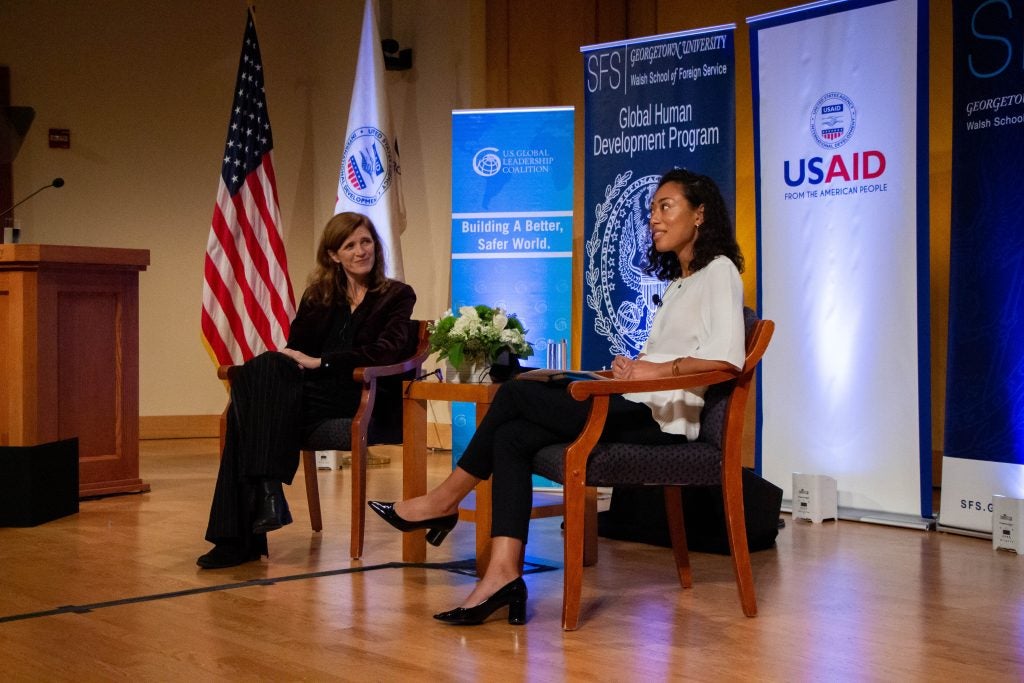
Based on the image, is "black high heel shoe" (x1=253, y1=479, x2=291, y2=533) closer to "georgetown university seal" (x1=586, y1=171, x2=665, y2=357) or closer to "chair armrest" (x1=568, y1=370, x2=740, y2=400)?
"chair armrest" (x1=568, y1=370, x2=740, y2=400)

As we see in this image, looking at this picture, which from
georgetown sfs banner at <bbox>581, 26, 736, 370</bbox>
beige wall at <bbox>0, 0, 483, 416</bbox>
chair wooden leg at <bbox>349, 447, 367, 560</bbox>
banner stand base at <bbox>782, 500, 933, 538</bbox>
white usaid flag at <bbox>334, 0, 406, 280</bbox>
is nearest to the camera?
chair wooden leg at <bbox>349, 447, 367, 560</bbox>

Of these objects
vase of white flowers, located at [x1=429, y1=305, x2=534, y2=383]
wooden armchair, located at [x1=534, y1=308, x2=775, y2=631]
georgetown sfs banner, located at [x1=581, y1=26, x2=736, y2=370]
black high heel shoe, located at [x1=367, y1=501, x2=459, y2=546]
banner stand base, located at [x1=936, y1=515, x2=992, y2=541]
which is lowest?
banner stand base, located at [x1=936, y1=515, x2=992, y2=541]

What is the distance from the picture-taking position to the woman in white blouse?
307cm

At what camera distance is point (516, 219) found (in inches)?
234

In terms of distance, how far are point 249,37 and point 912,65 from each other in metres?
4.26

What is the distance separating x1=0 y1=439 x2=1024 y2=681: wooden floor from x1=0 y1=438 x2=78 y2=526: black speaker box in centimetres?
10

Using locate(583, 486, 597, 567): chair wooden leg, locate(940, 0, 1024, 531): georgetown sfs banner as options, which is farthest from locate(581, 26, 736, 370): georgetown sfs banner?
locate(583, 486, 597, 567): chair wooden leg

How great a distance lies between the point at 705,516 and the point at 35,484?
264 cm

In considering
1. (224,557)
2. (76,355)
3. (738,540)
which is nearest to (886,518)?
(738,540)

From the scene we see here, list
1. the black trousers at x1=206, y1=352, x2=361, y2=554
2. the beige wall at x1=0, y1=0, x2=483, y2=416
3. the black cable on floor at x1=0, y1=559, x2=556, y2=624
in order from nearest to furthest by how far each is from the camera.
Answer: the black cable on floor at x1=0, y1=559, x2=556, y2=624 < the black trousers at x1=206, y1=352, x2=361, y2=554 < the beige wall at x1=0, y1=0, x2=483, y2=416

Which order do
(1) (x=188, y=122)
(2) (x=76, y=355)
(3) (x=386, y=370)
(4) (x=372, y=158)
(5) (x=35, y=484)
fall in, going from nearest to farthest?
(3) (x=386, y=370)
(5) (x=35, y=484)
(2) (x=76, y=355)
(4) (x=372, y=158)
(1) (x=188, y=122)

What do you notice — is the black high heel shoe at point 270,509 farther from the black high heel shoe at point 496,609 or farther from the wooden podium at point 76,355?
the wooden podium at point 76,355

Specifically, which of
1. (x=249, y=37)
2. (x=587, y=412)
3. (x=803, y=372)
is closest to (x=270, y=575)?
(x=587, y=412)

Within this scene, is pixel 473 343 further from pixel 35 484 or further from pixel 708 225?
pixel 35 484
